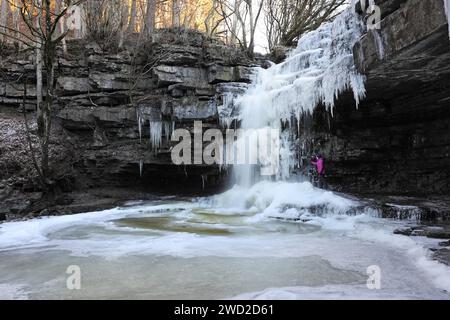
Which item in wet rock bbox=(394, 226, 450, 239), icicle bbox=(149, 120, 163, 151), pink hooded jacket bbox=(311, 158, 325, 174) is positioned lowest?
wet rock bbox=(394, 226, 450, 239)

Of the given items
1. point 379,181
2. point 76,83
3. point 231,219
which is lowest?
point 231,219

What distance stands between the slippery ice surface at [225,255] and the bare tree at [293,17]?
30.7 feet

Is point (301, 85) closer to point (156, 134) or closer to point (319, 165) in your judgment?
point (319, 165)

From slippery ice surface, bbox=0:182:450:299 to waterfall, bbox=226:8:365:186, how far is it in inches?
95.4

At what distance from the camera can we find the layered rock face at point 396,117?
5.57 meters

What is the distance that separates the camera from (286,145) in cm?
1125

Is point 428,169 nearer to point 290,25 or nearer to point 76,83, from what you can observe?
point 290,25

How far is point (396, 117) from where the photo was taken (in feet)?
31.7

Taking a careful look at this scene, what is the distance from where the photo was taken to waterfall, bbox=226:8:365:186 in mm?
8211

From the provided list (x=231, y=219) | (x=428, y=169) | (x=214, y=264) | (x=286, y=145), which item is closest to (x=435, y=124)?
(x=428, y=169)

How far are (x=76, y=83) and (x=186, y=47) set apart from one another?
12.3 ft

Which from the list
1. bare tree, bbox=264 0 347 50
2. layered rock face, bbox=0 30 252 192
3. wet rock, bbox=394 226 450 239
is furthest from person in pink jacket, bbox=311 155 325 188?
bare tree, bbox=264 0 347 50

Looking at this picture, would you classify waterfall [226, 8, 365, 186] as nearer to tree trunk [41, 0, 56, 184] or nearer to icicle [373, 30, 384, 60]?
icicle [373, 30, 384, 60]
